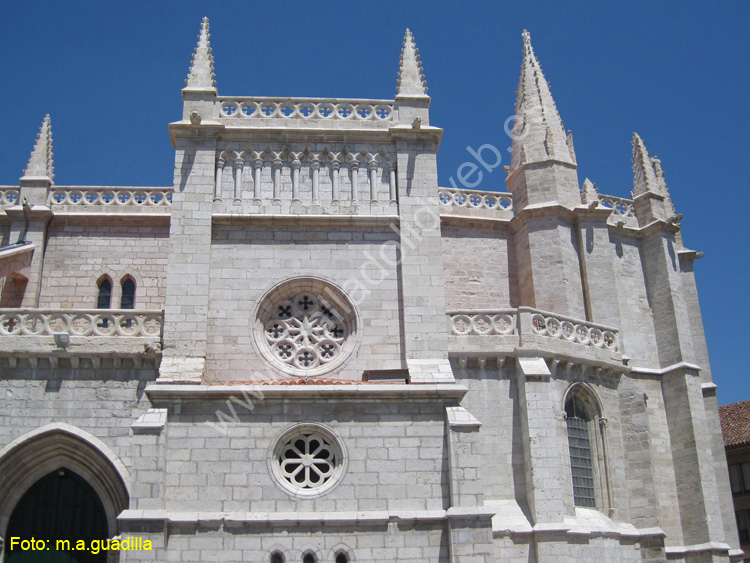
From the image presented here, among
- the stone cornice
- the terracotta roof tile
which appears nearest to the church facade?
the terracotta roof tile

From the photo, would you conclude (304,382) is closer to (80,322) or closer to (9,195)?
(80,322)

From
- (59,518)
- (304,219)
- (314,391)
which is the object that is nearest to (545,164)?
(304,219)

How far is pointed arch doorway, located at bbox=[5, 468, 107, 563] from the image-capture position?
1716 cm

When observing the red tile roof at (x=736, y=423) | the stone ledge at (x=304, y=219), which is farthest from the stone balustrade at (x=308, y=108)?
the red tile roof at (x=736, y=423)

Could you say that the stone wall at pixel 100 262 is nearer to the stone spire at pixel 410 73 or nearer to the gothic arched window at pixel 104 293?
the gothic arched window at pixel 104 293

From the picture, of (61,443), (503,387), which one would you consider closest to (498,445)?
(503,387)

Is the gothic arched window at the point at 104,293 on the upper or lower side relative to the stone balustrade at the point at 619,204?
lower

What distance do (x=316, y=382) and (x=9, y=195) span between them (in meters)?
11.5

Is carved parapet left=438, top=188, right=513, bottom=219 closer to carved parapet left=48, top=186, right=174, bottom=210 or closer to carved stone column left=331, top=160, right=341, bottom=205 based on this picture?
carved stone column left=331, top=160, right=341, bottom=205

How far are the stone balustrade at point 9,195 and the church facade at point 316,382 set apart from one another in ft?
1.60

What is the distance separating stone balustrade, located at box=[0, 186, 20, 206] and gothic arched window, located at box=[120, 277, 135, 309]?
3806 mm

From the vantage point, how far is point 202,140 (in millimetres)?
19203

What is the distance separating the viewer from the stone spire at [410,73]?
20.3 m

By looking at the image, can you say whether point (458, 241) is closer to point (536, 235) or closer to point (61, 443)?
point (536, 235)
